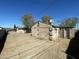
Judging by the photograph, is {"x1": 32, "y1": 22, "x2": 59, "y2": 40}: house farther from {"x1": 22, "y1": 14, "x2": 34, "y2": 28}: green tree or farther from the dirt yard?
{"x1": 22, "y1": 14, "x2": 34, "y2": 28}: green tree

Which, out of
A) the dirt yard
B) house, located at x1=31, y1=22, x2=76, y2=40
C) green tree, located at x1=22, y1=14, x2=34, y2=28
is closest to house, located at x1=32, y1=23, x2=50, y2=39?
house, located at x1=31, y1=22, x2=76, y2=40

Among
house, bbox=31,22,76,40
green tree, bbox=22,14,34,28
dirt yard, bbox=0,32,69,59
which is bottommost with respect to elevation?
dirt yard, bbox=0,32,69,59

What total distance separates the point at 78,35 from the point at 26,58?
18520 mm

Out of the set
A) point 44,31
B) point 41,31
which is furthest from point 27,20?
point 44,31

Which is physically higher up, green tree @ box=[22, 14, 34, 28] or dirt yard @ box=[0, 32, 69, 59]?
green tree @ box=[22, 14, 34, 28]

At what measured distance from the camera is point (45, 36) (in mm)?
30172

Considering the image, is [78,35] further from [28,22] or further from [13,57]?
[28,22]

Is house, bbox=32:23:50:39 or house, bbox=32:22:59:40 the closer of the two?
house, bbox=32:22:59:40

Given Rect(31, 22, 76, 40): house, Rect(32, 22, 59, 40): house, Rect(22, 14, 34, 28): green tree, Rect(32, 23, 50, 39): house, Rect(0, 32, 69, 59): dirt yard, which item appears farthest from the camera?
Rect(22, 14, 34, 28): green tree

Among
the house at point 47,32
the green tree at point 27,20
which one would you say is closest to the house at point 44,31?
the house at point 47,32

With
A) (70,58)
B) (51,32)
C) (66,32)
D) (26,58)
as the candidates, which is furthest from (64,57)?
(66,32)

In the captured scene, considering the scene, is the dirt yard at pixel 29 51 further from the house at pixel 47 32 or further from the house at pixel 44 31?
the house at pixel 47 32

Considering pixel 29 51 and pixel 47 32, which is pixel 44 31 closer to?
pixel 47 32

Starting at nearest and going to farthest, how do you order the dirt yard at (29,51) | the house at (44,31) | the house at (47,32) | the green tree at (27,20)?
the dirt yard at (29,51) < the house at (44,31) < the house at (47,32) < the green tree at (27,20)
